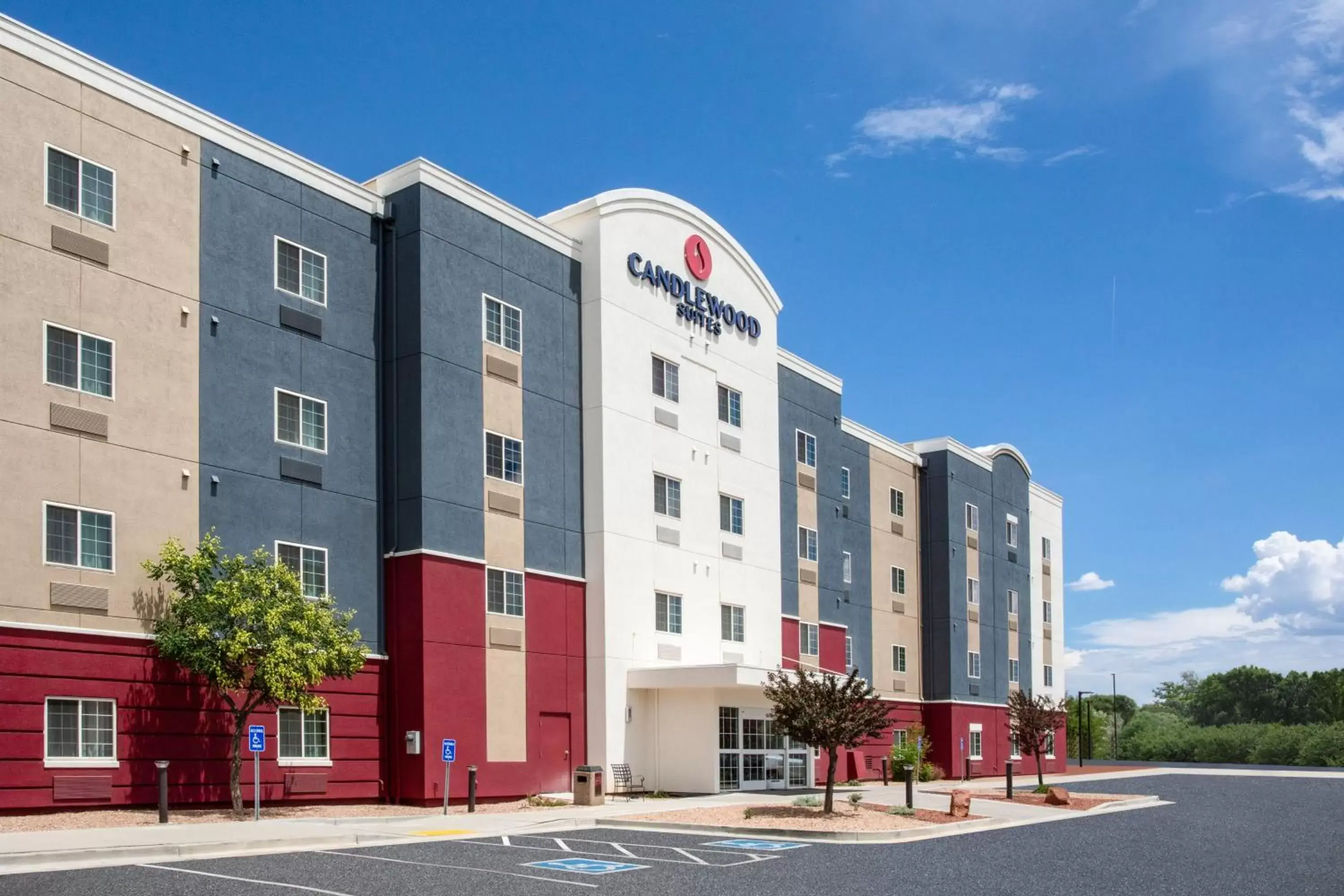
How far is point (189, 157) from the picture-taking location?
88.6 feet

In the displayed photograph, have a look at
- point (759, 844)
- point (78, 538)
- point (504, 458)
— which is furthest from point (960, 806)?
point (78, 538)

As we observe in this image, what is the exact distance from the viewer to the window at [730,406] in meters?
40.3

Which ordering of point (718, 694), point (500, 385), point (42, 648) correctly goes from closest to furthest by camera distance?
point (42, 648), point (500, 385), point (718, 694)

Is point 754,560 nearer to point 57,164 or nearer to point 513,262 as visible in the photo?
point 513,262

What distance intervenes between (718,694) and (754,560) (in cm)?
629

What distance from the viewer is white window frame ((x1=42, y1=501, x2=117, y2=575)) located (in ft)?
77.3

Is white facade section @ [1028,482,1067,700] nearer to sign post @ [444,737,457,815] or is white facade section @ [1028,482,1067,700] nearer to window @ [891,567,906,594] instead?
window @ [891,567,906,594]

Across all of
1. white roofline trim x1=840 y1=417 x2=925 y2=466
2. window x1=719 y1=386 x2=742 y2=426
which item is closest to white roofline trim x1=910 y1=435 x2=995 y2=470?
white roofline trim x1=840 y1=417 x2=925 y2=466

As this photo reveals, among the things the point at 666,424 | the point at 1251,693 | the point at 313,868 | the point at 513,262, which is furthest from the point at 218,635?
the point at 1251,693

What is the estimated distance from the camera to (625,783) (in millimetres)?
34219

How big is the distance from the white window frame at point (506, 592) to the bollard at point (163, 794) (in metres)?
9.05

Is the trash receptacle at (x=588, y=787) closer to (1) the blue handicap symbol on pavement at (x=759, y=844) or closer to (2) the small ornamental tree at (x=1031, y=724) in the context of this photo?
(1) the blue handicap symbol on pavement at (x=759, y=844)

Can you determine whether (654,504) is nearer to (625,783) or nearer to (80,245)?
(625,783)

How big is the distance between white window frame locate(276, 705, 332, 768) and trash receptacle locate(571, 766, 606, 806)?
5.60 metres
